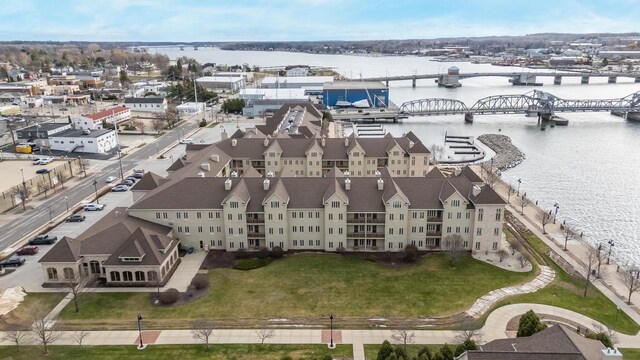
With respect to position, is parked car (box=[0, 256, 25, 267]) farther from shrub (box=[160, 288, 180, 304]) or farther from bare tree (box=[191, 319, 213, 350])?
bare tree (box=[191, 319, 213, 350])

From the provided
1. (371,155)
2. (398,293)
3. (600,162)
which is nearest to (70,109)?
(371,155)

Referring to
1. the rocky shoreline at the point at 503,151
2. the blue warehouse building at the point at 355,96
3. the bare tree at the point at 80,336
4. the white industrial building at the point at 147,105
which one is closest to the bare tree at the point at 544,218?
the rocky shoreline at the point at 503,151

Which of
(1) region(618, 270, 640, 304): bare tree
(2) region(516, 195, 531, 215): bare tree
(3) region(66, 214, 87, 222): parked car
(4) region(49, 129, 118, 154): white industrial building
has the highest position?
(4) region(49, 129, 118, 154): white industrial building

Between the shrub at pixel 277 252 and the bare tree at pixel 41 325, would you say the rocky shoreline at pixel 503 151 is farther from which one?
the bare tree at pixel 41 325

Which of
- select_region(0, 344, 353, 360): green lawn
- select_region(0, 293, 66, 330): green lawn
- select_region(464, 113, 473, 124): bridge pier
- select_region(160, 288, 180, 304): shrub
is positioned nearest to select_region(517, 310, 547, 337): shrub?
select_region(0, 344, 353, 360): green lawn

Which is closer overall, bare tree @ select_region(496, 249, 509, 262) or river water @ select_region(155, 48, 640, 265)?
bare tree @ select_region(496, 249, 509, 262)

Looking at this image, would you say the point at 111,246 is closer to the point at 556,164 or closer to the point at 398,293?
the point at 398,293
